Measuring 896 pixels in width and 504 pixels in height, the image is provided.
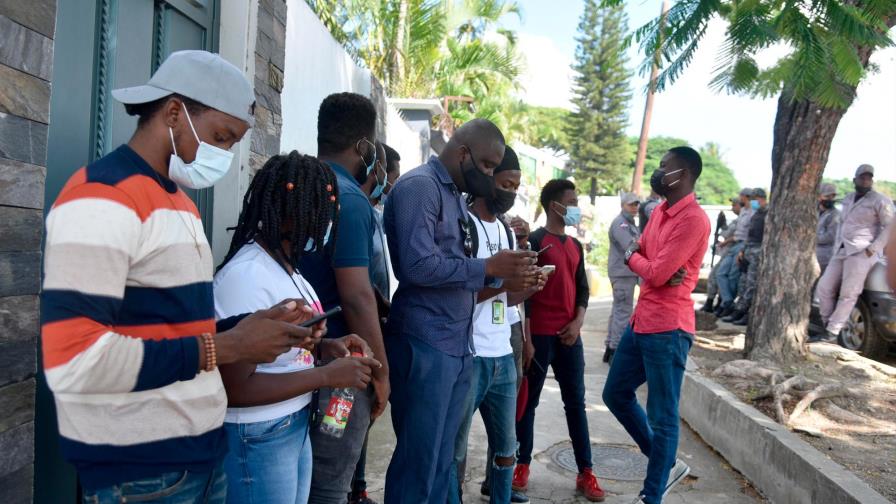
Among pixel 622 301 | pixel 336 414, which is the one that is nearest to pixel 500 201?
pixel 336 414

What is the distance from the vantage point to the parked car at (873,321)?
27.4 feet

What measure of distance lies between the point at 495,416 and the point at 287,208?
75.1 inches

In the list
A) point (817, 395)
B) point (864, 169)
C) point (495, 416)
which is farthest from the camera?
point (864, 169)

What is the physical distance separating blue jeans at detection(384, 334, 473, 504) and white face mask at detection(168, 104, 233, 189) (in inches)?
54.3

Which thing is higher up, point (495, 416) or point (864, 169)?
point (864, 169)

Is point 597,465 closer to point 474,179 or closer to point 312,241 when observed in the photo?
point 474,179

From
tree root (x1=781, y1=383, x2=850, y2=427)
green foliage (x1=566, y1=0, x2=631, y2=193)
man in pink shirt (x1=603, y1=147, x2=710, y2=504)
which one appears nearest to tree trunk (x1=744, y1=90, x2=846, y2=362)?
tree root (x1=781, y1=383, x2=850, y2=427)

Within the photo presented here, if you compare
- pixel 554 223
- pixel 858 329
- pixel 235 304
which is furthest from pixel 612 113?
pixel 235 304

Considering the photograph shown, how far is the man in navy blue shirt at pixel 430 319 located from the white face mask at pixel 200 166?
1.18m

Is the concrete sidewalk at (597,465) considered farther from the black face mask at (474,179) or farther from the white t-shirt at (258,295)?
the white t-shirt at (258,295)

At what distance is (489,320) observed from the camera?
356 cm

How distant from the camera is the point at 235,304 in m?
2.09

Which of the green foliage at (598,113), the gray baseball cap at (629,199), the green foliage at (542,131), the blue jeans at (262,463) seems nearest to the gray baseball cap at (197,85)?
the blue jeans at (262,463)

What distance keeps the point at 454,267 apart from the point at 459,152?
0.63 m
